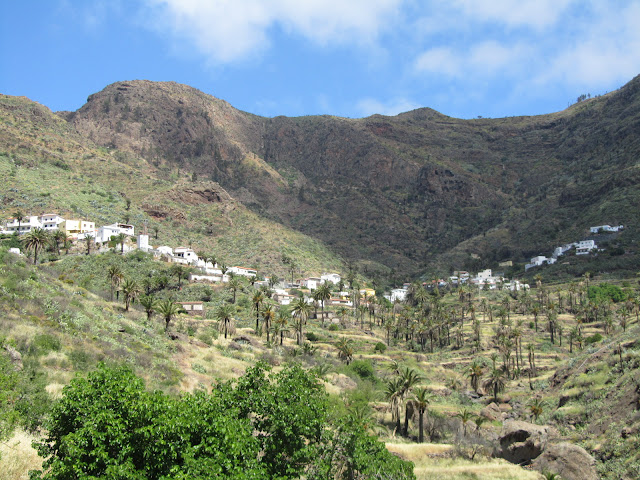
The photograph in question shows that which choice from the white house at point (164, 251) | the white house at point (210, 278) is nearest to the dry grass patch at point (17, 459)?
the white house at point (210, 278)

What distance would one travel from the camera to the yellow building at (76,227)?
277 ft

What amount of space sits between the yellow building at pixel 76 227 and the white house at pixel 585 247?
10561 cm

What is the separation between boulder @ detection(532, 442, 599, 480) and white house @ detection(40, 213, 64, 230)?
8215 cm

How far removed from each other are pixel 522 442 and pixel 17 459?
29.1m

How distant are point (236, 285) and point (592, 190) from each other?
379 feet

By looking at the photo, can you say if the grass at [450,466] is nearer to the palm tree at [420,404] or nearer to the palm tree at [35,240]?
the palm tree at [420,404]

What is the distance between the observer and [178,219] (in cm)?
11662

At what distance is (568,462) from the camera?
2741 centimetres

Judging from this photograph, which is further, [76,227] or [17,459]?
[76,227]

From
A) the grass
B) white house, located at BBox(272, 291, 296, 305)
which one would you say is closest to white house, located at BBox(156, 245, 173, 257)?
white house, located at BBox(272, 291, 296, 305)

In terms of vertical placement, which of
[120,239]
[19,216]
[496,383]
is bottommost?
[496,383]

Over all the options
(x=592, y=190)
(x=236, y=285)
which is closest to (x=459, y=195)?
(x=592, y=190)

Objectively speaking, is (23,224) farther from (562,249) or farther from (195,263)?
(562,249)

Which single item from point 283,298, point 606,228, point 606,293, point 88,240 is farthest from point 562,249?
point 88,240
